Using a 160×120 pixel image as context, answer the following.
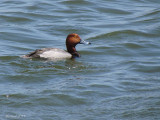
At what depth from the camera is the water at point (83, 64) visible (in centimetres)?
738

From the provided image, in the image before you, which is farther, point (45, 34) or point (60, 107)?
point (45, 34)

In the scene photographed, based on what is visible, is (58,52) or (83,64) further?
(58,52)

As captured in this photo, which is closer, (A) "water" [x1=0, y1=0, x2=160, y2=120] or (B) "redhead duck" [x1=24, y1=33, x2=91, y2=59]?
(A) "water" [x1=0, y1=0, x2=160, y2=120]

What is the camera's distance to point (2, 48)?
11719mm

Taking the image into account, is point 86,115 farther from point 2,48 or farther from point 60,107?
point 2,48

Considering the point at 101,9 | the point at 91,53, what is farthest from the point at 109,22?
the point at 91,53

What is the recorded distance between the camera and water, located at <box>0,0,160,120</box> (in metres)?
7.38

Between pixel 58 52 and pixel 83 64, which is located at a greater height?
pixel 58 52

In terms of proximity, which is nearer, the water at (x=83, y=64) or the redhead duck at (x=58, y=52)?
the water at (x=83, y=64)

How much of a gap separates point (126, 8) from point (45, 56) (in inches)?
305

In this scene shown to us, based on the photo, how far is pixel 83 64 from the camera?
10594 millimetres

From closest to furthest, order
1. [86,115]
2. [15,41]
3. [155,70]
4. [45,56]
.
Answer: [86,115] < [155,70] < [45,56] < [15,41]

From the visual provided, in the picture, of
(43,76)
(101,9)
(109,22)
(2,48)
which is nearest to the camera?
(43,76)

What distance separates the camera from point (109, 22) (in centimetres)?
1545
